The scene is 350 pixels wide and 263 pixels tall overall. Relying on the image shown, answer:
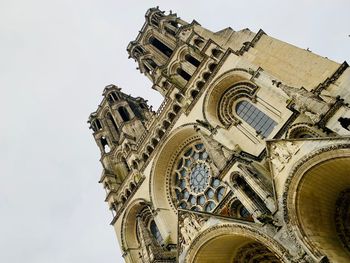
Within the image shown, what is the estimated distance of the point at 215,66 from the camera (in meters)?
19.5

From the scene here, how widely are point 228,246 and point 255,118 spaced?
608 cm

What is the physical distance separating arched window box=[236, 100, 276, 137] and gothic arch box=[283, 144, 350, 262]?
518 centimetres

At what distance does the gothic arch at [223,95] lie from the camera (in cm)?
1850

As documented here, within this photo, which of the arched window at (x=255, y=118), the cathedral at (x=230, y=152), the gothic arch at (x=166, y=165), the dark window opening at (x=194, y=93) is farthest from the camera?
the gothic arch at (x=166, y=165)

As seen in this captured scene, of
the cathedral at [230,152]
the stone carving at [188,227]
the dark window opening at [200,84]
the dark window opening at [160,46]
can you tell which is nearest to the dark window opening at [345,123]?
the cathedral at [230,152]

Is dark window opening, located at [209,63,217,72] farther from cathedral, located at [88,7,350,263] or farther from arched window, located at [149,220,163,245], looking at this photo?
arched window, located at [149,220,163,245]

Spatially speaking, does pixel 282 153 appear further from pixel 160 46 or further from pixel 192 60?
pixel 160 46

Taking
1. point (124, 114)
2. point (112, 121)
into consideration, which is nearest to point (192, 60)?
point (124, 114)

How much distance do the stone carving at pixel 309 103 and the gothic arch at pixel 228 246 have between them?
4244mm

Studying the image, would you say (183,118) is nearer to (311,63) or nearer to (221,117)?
(221,117)

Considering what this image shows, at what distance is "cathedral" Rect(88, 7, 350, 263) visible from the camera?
11.7 meters

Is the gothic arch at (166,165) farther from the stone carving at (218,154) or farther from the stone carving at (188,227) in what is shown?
the stone carving at (188,227)

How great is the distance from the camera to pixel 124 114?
2853cm

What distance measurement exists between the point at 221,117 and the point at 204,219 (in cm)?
646
